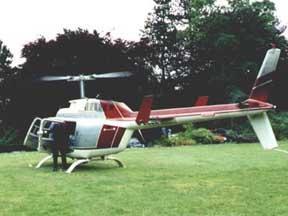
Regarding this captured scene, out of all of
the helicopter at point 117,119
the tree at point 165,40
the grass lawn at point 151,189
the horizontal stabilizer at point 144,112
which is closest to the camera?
the grass lawn at point 151,189

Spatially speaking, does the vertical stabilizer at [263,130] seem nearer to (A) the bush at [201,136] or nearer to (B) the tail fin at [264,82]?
(B) the tail fin at [264,82]

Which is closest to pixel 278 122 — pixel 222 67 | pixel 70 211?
pixel 222 67

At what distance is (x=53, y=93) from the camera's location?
39.1 metres

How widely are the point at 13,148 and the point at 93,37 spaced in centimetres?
1033

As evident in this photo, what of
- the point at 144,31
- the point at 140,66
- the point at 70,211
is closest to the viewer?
the point at 70,211

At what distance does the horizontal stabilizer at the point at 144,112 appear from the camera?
1664 centimetres

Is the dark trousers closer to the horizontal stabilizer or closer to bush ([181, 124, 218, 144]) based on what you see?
the horizontal stabilizer

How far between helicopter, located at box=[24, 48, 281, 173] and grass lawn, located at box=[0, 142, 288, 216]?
2.25ft

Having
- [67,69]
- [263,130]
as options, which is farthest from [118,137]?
[67,69]

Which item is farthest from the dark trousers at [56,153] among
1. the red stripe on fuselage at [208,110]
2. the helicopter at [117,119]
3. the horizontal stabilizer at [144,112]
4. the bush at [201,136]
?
the bush at [201,136]

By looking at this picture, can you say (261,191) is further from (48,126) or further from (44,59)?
(44,59)

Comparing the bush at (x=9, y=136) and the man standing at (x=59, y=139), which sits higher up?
the man standing at (x=59, y=139)

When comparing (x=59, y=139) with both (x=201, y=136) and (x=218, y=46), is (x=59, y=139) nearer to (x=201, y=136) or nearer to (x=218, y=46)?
(x=201, y=136)

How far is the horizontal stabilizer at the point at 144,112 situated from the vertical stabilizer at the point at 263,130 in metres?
3.12
